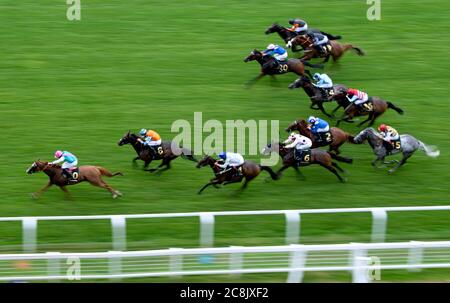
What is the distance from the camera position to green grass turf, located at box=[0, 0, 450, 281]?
13.1 meters

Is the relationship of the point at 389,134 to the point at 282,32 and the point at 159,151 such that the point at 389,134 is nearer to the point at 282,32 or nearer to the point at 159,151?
the point at 159,151

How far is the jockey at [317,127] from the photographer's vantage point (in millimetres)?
14578

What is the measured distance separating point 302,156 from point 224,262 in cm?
368

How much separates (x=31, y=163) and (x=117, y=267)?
4.32 meters

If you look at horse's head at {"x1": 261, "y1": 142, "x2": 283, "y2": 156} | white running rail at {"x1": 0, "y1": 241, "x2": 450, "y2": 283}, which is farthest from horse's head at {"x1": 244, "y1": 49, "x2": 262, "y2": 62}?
white running rail at {"x1": 0, "y1": 241, "x2": 450, "y2": 283}

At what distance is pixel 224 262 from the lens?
10.9 meters

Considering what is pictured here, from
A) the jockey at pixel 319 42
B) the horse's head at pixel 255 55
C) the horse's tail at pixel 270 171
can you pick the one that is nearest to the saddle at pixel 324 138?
the horse's tail at pixel 270 171

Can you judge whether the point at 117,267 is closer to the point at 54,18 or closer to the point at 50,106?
the point at 50,106

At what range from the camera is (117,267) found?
11.0 m

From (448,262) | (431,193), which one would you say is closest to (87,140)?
(431,193)

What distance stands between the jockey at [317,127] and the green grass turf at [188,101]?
0.65 meters

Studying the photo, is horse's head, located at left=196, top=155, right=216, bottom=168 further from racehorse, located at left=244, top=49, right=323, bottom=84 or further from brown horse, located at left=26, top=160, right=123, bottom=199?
racehorse, located at left=244, top=49, right=323, bottom=84

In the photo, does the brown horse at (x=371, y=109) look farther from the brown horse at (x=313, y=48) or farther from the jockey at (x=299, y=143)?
the brown horse at (x=313, y=48)
